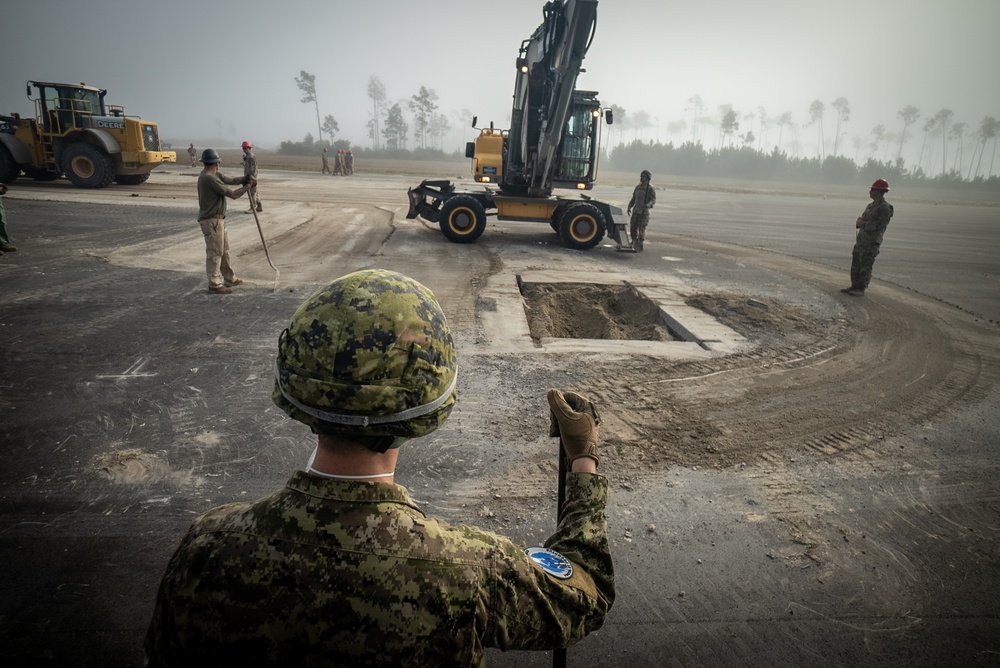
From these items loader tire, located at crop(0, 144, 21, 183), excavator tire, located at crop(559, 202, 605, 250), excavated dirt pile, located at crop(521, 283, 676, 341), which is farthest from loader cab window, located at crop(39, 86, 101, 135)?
excavated dirt pile, located at crop(521, 283, 676, 341)

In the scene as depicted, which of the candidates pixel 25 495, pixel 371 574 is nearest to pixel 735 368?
pixel 371 574

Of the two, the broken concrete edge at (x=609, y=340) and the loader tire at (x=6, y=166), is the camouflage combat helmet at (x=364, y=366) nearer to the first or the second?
the broken concrete edge at (x=609, y=340)

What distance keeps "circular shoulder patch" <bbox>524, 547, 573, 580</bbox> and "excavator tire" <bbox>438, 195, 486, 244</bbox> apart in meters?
11.3

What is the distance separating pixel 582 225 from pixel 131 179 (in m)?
16.8

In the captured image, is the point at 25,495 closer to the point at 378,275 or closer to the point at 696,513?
the point at 378,275

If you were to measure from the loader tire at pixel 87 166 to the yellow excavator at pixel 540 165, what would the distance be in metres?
11.7

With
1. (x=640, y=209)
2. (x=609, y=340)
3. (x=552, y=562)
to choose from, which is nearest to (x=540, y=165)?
(x=640, y=209)

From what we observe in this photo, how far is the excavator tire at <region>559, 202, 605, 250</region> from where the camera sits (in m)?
12.4

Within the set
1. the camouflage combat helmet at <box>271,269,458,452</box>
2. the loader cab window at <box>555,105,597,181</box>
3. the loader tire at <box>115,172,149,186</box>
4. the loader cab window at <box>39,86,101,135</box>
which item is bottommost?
the camouflage combat helmet at <box>271,269,458,452</box>

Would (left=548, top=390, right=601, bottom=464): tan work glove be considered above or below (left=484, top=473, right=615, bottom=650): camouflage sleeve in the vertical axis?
above

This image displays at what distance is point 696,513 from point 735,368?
9.18 feet

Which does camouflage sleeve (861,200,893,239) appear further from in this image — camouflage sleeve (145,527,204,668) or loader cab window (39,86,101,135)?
loader cab window (39,86,101,135)

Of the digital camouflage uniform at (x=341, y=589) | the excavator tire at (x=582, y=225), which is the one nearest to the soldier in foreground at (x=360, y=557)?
the digital camouflage uniform at (x=341, y=589)

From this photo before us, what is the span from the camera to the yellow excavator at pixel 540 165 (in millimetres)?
11949
